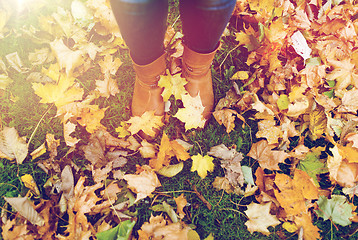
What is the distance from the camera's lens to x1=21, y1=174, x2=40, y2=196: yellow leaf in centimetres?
130

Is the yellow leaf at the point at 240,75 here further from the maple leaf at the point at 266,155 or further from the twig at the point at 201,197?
the twig at the point at 201,197

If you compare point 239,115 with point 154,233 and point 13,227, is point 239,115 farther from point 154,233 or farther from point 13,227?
point 13,227

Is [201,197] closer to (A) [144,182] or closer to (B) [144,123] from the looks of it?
(A) [144,182]

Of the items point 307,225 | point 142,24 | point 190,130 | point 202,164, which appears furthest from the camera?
point 190,130

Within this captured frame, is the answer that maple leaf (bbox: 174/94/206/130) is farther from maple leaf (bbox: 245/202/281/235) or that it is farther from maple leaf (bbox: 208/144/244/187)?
maple leaf (bbox: 245/202/281/235)

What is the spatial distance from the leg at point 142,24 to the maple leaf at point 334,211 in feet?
4.01

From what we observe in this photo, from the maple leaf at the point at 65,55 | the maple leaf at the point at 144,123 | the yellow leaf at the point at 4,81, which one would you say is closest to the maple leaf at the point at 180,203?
the maple leaf at the point at 144,123

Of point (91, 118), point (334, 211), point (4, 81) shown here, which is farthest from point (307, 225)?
point (4, 81)

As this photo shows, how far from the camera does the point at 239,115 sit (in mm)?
1521

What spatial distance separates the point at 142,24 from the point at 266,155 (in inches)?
40.5

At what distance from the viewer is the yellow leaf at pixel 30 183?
51.0 inches

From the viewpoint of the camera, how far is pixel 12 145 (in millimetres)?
1356

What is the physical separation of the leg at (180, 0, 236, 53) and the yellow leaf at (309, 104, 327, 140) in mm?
805

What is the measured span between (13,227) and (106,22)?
4.24 ft
